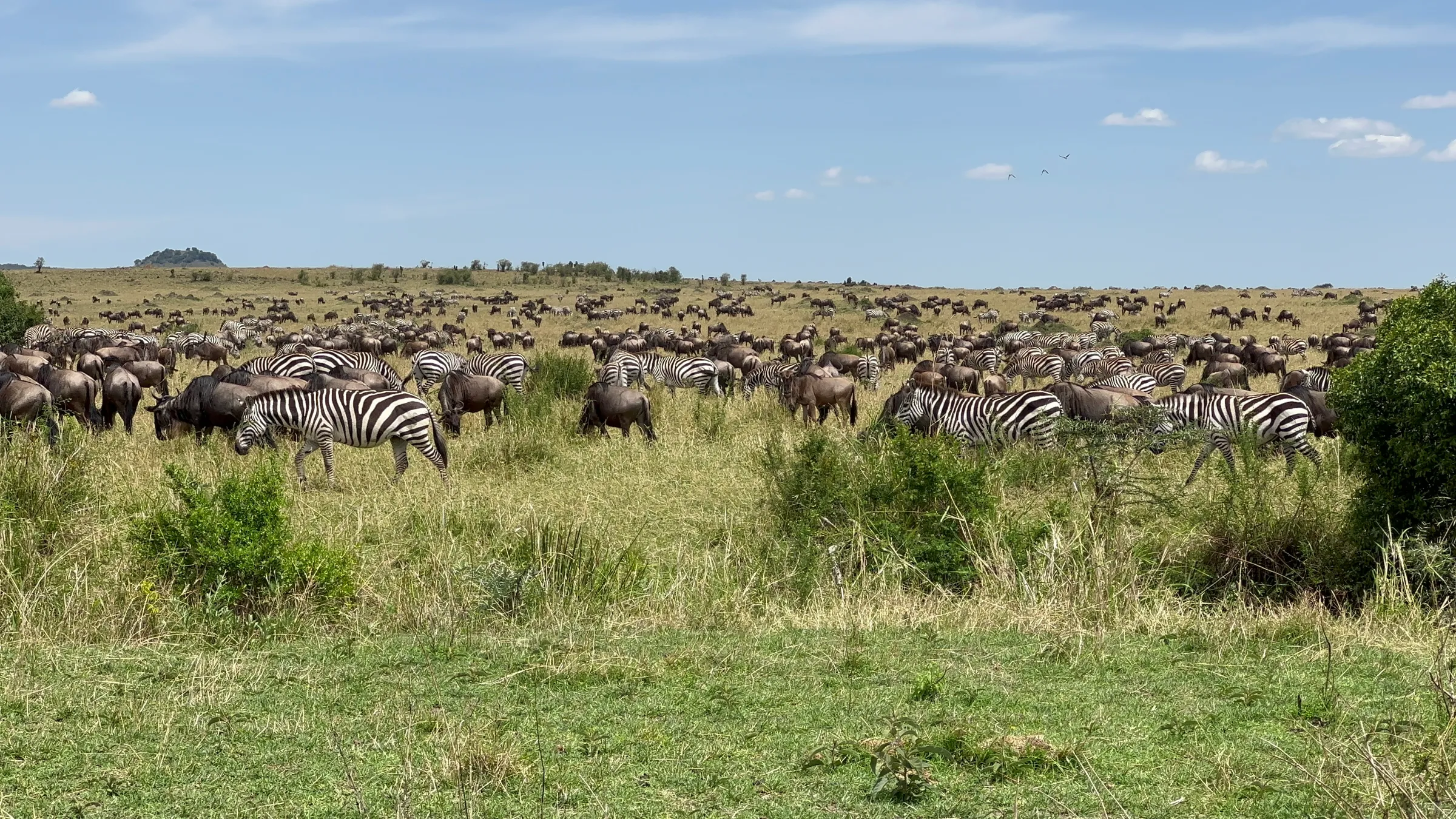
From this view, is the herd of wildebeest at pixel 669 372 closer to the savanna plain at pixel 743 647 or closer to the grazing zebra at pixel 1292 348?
the grazing zebra at pixel 1292 348

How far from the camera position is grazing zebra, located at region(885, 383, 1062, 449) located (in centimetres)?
1527

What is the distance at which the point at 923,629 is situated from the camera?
24.8 feet

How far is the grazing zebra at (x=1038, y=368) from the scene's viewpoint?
101ft

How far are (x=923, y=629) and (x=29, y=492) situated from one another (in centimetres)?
686

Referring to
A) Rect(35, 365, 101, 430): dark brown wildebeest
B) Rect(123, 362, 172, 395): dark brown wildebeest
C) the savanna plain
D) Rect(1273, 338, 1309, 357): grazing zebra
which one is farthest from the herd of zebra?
Rect(1273, 338, 1309, 357): grazing zebra

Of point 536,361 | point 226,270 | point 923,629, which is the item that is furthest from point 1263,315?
point 226,270

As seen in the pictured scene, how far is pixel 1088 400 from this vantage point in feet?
54.4

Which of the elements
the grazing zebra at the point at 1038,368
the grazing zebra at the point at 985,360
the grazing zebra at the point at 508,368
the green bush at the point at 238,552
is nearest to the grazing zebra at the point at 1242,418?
the green bush at the point at 238,552

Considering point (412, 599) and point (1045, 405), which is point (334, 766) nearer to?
point (412, 599)

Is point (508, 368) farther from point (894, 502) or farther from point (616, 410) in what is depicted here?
Answer: point (894, 502)

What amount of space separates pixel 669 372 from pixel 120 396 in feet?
37.5

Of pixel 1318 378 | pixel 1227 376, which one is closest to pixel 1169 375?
pixel 1227 376

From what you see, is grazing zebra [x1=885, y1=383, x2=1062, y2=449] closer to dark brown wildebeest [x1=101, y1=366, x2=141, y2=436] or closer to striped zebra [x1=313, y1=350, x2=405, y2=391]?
striped zebra [x1=313, y1=350, x2=405, y2=391]

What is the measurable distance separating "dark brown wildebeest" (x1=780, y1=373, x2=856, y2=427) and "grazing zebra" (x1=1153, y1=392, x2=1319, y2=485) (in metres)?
5.99
